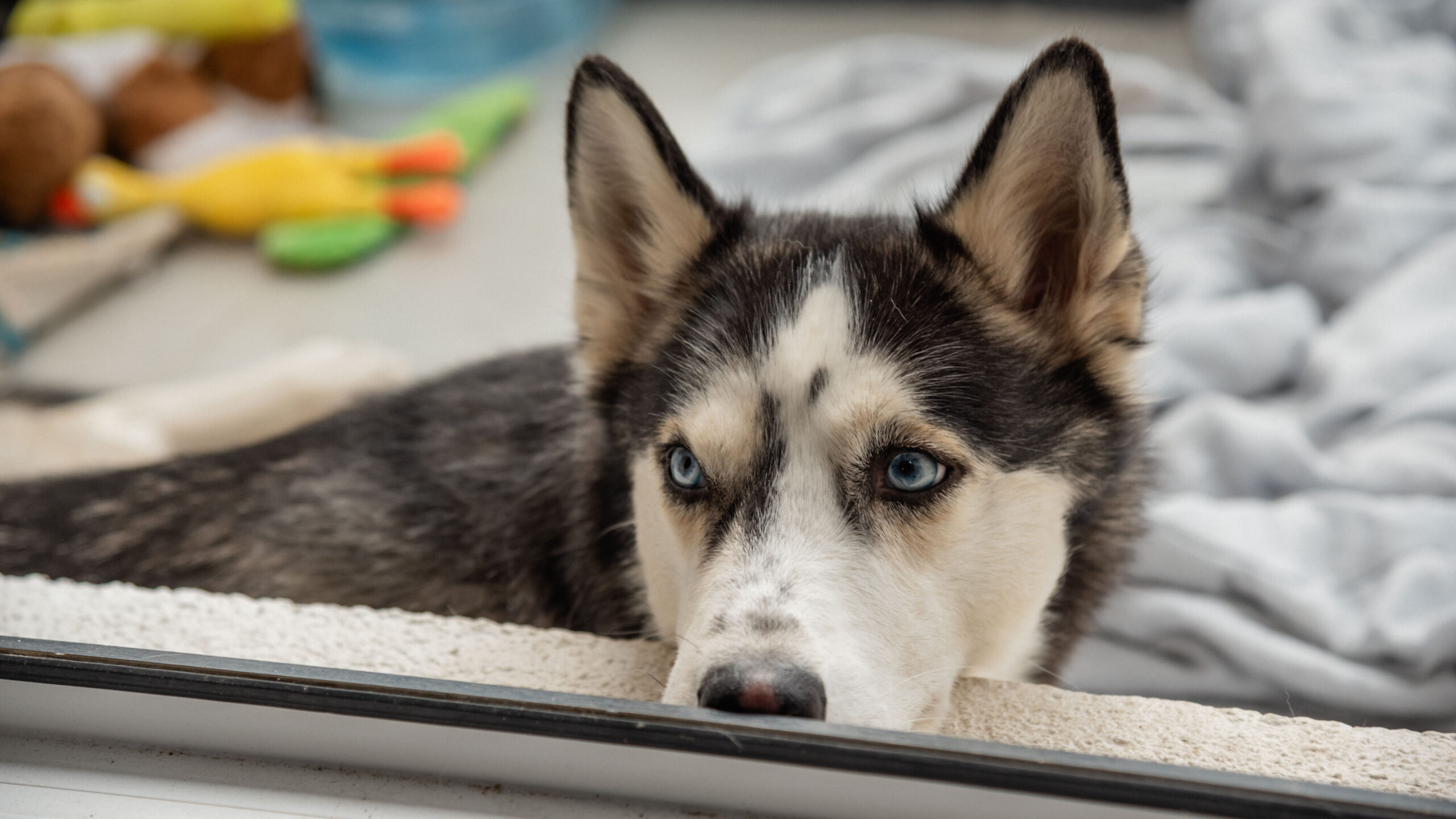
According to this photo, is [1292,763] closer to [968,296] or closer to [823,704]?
[823,704]

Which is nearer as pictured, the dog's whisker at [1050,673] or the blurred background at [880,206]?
the dog's whisker at [1050,673]

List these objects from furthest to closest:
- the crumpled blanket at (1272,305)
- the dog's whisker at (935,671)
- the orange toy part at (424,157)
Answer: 1. the orange toy part at (424,157)
2. the crumpled blanket at (1272,305)
3. the dog's whisker at (935,671)

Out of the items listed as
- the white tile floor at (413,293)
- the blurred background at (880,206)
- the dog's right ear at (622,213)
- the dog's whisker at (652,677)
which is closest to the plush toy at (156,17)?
the blurred background at (880,206)

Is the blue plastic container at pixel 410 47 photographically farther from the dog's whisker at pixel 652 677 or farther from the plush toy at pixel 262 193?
the dog's whisker at pixel 652 677

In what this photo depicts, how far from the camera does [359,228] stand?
12.6 ft

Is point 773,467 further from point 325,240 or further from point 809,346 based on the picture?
point 325,240

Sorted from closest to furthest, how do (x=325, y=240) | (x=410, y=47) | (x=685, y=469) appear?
(x=685, y=469) < (x=325, y=240) < (x=410, y=47)

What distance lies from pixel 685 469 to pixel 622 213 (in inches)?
20.4

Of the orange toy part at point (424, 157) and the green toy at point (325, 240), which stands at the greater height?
the orange toy part at point (424, 157)

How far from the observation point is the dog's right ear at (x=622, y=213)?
1605mm

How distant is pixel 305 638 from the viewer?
A: 1445 mm

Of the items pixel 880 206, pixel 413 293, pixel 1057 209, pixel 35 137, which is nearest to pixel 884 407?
pixel 1057 209

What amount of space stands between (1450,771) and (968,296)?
0.84 metres

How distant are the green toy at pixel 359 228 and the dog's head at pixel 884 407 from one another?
2.32m
